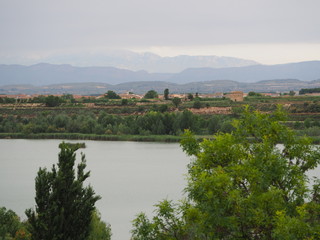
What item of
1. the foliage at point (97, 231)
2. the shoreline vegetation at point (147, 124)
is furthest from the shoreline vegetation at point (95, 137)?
the foliage at point (97, 231)

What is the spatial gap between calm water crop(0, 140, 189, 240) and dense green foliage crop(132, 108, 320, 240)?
481 centimetres

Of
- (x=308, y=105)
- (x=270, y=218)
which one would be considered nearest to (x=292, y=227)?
(x=270, y=218)

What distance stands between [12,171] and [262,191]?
20.4m

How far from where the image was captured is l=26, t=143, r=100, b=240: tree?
989 cm

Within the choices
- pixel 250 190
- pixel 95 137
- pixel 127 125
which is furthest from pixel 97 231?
pixel 127 125

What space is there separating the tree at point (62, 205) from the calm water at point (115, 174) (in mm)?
4197

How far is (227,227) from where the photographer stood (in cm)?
823

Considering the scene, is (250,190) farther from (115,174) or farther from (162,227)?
(115,174)

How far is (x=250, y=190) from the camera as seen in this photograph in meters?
8.73

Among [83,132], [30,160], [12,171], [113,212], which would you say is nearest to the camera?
[113,212]

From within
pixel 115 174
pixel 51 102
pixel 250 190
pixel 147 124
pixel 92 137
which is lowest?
pixel 92 137

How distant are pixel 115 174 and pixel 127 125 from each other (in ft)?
61.2

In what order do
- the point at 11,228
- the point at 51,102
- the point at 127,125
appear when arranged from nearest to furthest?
the point at 11,228 < the point at 127,125 < the point at 51,102

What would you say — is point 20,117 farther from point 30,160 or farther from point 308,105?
point 308,105
